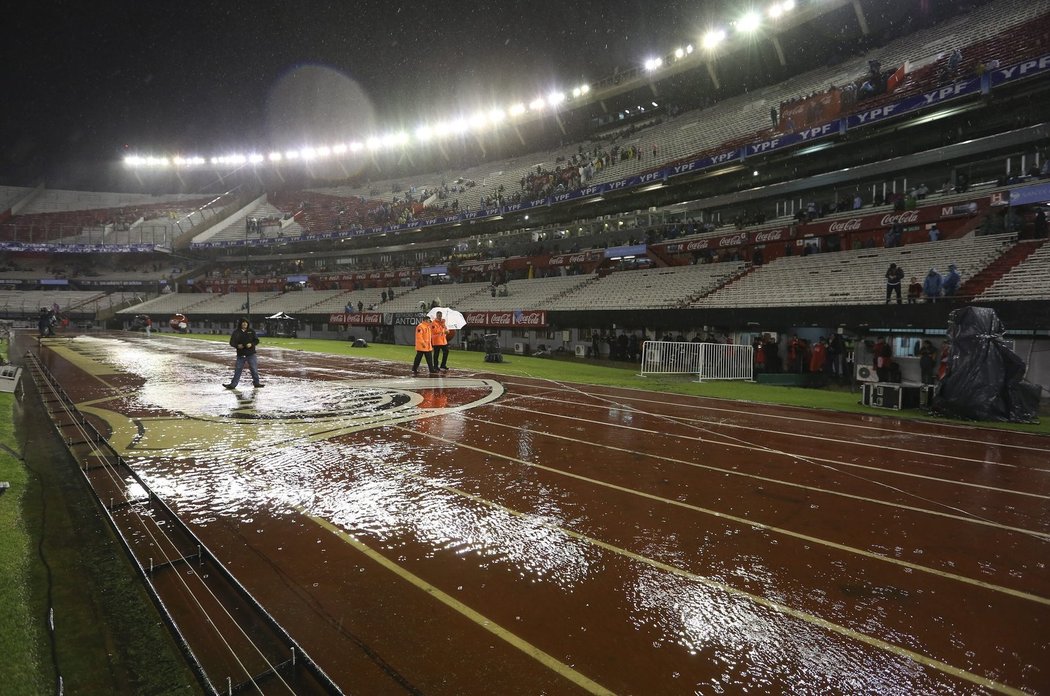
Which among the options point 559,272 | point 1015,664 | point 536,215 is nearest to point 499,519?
point 1015,664

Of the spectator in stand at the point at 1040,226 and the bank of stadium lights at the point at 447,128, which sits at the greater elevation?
the bank of stadium lights at the point at 447,128

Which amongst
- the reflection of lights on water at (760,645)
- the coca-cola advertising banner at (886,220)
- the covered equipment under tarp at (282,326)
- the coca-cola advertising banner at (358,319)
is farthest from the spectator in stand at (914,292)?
the covered equipment under tarp at (282,326)

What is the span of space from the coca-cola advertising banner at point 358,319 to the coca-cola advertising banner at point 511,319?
8.91 meters

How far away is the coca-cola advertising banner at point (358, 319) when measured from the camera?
36156 mm

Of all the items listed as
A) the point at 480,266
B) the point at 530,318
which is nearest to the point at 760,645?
the point at 530,318

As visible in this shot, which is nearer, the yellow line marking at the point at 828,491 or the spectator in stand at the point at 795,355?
the yellow line marking at the point at 828,491

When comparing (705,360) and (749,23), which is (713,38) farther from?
(705,360)

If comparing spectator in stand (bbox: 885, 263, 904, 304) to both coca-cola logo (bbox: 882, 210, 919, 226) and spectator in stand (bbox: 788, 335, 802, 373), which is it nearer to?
spectator in stand (bbox: 788, 335, 802, 373)

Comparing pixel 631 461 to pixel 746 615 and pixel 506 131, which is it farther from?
pixel 506 131

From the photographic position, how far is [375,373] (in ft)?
52.3

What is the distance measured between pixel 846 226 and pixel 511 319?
17.0 metres

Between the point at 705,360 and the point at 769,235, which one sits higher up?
the point at 769,235

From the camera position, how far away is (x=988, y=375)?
32.1 ft

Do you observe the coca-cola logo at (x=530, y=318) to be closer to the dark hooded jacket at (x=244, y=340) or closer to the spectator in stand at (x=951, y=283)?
the spectator in stand at (x=951, y=283)
